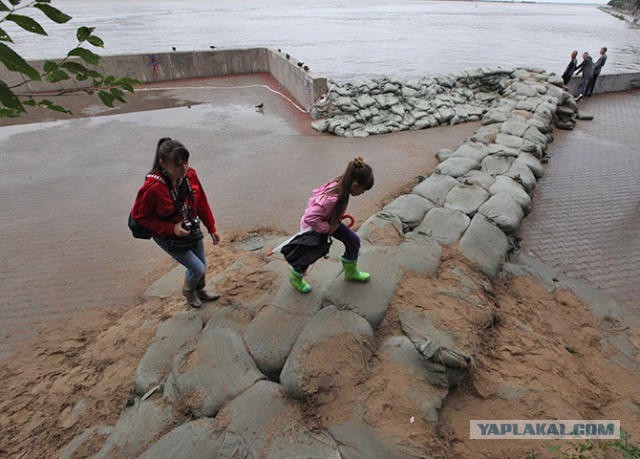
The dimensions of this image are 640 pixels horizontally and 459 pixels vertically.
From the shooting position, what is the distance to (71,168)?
6.73 meters

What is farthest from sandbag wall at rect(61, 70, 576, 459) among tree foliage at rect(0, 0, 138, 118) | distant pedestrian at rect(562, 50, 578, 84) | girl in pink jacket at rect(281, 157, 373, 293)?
distant pedestrian at rect(562, 50, 578, 84)

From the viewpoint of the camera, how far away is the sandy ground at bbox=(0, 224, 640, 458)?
2.32 metres

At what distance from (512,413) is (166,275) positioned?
3.55 metres

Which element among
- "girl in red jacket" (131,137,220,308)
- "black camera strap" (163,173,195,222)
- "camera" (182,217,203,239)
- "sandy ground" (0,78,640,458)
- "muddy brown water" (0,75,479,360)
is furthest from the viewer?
"muddy brown water" (0,75,479,360)

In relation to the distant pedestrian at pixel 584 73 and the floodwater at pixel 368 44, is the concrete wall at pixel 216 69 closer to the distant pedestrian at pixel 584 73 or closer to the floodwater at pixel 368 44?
the distant pedestrian at pixel 584 73

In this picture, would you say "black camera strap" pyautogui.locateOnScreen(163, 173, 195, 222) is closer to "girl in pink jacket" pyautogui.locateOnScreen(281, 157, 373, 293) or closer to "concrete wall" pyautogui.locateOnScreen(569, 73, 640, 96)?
"girl in pink jacket" pyautogui.locateOnScreen(281, 157, 373, 293)

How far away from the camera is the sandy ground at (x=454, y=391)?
232 centimetres

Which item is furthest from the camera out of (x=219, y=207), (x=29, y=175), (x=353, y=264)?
(x=29, y=175)

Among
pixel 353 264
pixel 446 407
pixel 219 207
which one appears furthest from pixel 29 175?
pixel 446 407

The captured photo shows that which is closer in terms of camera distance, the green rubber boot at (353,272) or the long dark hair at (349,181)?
the long dark hair at (349,181)

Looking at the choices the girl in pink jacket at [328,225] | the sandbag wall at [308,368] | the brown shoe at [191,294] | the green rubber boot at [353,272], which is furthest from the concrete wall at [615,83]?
the brown shoe at [191,294]

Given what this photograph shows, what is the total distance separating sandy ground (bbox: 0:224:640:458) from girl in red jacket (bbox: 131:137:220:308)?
65cm

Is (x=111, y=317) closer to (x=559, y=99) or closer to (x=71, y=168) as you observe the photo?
(x=71, y=168)

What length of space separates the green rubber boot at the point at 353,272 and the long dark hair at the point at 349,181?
485 mm
